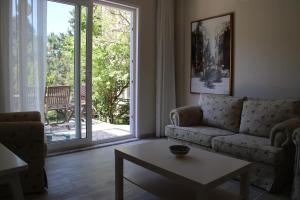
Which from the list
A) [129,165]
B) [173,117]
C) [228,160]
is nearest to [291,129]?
[228,160]

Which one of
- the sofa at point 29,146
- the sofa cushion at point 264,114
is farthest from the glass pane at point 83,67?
the sofa cushion at point 264,114

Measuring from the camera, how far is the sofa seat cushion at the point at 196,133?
10.3 ft

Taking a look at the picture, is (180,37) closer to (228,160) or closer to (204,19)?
(204,19)

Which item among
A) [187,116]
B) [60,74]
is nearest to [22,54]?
[60,74]

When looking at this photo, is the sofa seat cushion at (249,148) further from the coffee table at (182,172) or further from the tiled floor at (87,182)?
the coffee table at (182,172)

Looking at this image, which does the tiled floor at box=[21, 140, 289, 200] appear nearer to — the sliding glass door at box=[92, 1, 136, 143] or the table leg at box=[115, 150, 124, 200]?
the table leg at box=[115, 150, 124, 200]

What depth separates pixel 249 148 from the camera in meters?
2.66

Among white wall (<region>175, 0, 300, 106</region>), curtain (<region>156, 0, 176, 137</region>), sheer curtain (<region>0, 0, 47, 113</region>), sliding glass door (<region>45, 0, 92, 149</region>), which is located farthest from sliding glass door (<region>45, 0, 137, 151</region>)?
white wall (<region>175, 0, 300, 106</region>)

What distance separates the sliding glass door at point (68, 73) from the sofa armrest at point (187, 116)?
4.41 ft

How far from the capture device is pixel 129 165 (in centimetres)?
325

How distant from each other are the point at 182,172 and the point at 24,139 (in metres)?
1.41

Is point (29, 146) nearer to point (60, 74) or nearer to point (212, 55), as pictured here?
point (60, 74)

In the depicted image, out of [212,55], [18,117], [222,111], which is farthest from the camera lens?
[212,55]

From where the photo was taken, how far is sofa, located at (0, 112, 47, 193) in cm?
229
